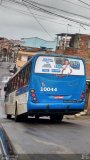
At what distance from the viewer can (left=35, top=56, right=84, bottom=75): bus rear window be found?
22141mm

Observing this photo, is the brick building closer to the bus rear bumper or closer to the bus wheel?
the bus wheel

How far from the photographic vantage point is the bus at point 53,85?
22.1 metres

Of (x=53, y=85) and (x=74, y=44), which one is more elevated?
(x=74, y=44)

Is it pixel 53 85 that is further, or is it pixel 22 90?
pixel 22 90

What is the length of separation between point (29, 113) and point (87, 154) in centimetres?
1141

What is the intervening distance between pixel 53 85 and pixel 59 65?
3.42 ft

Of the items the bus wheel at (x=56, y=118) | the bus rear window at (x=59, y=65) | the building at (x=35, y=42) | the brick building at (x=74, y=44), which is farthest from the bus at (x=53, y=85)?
the building at (x=35, y=42)

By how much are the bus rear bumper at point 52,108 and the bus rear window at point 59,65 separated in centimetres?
157

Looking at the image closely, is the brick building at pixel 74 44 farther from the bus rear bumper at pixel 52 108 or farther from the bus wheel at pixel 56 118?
the bus rear bumper at pixel 52 108

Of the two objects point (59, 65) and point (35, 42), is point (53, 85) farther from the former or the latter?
point (35, 42)

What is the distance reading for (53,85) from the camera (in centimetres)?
2228

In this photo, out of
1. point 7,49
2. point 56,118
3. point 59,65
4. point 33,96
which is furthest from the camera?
point 7,49

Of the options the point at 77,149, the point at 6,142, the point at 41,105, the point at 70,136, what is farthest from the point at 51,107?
the point at 6,142

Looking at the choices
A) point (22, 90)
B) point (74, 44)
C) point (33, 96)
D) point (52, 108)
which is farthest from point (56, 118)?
point (74, 44)
